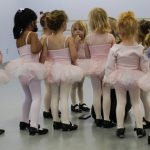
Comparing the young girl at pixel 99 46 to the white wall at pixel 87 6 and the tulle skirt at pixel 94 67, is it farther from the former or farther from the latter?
the white wall at pixel 87 6

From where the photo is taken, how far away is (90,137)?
3.18 m

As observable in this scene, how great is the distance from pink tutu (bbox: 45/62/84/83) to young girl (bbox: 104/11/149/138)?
11.8 inches

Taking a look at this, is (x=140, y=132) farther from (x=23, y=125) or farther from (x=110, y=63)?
(x=23, y=125)

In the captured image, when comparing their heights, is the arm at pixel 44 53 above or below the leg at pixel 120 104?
above

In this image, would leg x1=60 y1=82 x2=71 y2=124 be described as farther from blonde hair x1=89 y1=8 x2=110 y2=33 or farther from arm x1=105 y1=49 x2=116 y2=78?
blonde hair x1=89 y1=8 x2=110 y2=33

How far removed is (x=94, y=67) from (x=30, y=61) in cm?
65

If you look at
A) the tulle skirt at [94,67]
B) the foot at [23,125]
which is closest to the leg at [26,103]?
the foot at [23,125]

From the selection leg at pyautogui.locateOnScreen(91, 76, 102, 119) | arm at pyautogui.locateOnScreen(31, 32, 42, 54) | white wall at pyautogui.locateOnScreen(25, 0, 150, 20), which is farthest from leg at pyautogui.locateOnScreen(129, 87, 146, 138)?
white wall at pyautogui.locateOnScreen(25, 0, 150, 20)

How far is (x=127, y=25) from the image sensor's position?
9.86 feet

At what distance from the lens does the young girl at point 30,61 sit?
320 centimetres

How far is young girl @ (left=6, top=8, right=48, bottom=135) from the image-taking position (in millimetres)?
3197

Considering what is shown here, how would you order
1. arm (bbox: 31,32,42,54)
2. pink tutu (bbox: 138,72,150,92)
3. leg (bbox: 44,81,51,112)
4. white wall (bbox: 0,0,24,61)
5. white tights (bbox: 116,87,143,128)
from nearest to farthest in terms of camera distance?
pink tutu (bbox: 138,72,150,92) < white tights (bbox: 116,87,143,128) < arm (bbox: 31,32,42,54) < leg (bbox: 44,81,51,112) < white wall (bbox: 0,0,24,61)

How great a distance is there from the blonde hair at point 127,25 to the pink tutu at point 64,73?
573 millimetres

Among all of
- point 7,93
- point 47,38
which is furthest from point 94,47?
point 7,93
